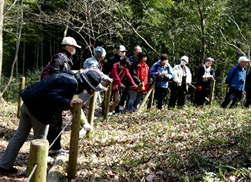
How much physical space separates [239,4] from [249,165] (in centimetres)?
1676

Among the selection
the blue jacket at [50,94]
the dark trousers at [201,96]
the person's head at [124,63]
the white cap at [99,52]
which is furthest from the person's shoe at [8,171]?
the dark trousers at [201,96]

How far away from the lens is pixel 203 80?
9258 millimetres

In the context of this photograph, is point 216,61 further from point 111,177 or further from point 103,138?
point 111,177

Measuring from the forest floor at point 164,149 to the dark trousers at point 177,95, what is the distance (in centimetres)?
159

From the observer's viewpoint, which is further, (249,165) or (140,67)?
(140,67)

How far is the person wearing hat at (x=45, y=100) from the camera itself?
12.9ft

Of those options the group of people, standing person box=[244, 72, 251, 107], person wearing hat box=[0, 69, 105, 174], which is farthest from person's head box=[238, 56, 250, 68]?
person wearing hat box=[0, 69, 105, 174]

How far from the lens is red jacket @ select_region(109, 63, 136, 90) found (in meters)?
8.03

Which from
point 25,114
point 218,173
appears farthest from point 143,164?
point 25,114

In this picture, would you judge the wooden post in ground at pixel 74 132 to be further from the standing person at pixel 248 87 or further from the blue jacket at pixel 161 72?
the standing person at pixel 248 87

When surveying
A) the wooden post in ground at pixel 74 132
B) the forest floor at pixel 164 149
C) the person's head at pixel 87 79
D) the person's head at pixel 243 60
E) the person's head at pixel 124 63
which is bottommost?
the forest floor at pixel 164 149

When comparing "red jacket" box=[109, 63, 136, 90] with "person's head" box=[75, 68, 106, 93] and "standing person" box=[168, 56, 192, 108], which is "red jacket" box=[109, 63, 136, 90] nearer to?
"standing person" box=[168, 56, 192, 108]

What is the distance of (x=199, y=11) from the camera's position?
12625 mm

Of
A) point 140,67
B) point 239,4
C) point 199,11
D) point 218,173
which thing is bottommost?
Result: point 218,173
